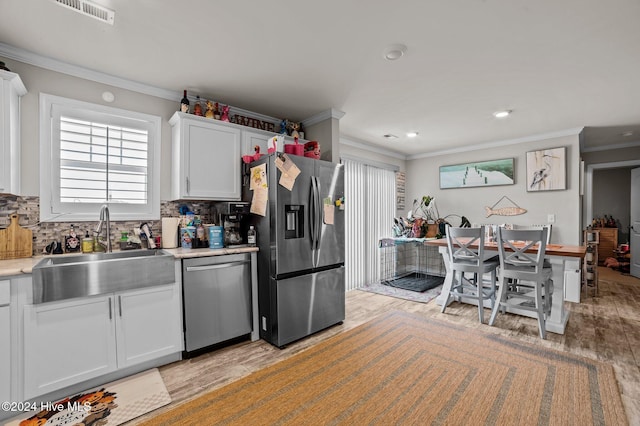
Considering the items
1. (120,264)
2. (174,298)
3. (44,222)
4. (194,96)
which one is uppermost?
(194,96)

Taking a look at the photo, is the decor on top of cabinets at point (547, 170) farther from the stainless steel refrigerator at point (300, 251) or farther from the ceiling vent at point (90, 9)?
the ceiling vent at point (90, 9)

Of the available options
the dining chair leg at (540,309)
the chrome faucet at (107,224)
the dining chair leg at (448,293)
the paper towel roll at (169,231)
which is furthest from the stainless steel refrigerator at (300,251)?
the dining chair leg at (540,309)

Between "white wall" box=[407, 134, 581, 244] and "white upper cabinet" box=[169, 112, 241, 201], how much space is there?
4079 mm

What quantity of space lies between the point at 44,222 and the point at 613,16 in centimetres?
430

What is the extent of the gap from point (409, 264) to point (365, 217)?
66.7 inches

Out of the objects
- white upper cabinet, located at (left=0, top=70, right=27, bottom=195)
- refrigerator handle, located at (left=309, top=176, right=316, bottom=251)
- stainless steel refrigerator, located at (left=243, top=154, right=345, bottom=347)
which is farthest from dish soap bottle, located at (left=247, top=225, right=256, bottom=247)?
white upper cabinet, located at (left=0, top=70, right=27, bottom=195)

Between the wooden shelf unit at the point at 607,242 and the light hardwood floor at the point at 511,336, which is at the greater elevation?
the wooden shelf unit at the point at 607,242

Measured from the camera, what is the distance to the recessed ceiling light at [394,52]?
2.15 m

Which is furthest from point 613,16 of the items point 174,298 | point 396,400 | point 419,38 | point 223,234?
point 174,298

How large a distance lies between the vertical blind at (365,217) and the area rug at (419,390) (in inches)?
109

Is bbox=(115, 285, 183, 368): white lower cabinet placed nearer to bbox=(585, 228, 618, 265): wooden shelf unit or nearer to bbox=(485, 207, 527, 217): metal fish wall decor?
bbox=(485, 207, 527, 217): metal fish wall decor

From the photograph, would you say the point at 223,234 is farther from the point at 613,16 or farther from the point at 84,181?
the point at 613,16

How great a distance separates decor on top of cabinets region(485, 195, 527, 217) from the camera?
15.3 feet

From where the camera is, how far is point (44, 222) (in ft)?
7.48
